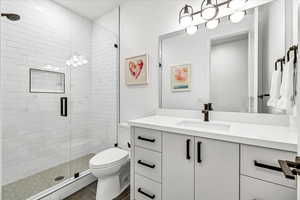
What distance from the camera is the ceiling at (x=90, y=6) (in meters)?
2.13

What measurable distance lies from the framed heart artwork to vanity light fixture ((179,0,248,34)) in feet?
2.08

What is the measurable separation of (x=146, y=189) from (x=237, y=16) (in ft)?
5.86

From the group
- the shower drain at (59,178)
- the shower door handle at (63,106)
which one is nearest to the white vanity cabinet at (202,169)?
the shower drain at (59,178)

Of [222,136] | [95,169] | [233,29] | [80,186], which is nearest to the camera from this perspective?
[222,136]

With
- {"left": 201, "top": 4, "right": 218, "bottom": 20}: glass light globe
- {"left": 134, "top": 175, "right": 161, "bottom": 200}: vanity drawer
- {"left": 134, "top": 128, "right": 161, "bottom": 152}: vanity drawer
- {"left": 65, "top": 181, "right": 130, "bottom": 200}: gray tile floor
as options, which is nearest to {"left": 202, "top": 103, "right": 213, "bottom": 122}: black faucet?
{"left": 134, "top": 128, "right": 161, "bottom": 152}: vanity drawer

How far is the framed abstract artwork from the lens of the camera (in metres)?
1.55

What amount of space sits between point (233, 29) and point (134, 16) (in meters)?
1.35

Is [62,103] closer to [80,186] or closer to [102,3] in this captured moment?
[80,186]

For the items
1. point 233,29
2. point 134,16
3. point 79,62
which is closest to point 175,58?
point 233,29

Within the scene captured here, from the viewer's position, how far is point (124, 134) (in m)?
2.00

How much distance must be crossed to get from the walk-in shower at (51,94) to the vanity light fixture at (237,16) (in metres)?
1.62

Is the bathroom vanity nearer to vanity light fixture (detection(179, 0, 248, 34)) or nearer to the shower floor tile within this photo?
vanity light fixture (detection(179, 0, 248, 34))

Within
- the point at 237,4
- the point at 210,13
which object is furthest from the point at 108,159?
the point at 237,4

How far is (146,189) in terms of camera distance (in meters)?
1.26
